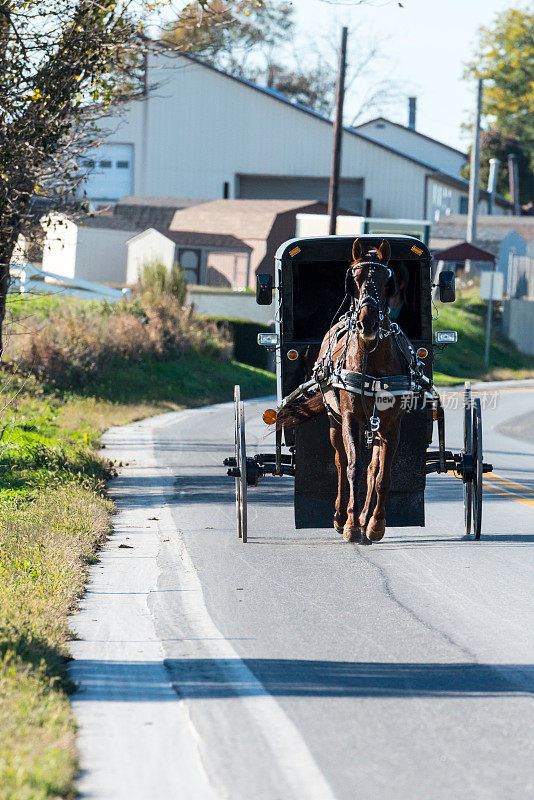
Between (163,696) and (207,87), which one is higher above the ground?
(207,87)

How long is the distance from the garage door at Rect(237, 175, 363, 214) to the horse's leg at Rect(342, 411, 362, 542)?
48.8m

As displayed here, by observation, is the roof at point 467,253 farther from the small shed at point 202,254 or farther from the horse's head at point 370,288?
the horse's head at point 370,288

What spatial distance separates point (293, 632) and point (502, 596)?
184 centimetres

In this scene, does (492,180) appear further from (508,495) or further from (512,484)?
(508,495)

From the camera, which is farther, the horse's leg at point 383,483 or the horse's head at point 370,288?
the horse's leg at point 383,483

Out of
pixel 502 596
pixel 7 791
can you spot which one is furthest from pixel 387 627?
pixel 7 791

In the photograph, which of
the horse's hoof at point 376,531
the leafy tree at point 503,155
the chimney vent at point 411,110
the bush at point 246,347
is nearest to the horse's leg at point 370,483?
the horse's hoof at point 376,531

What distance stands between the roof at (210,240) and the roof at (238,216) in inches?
31.3

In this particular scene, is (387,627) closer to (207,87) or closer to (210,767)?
(210,767)

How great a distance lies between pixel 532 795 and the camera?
4.86 meters

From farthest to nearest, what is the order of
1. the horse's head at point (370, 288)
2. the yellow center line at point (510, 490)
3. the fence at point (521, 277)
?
the fence at point (521, 277)
the yellow center line at point (510, 490)
the horse's head at point (370, 288)

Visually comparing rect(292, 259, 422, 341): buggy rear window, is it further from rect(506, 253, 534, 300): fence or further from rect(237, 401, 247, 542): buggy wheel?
rect(506, 253, 534, 300): fence

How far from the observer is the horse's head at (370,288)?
30.0 ft

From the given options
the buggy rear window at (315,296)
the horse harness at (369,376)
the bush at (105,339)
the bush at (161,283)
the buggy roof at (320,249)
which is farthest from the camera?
the bush at (161,283)
